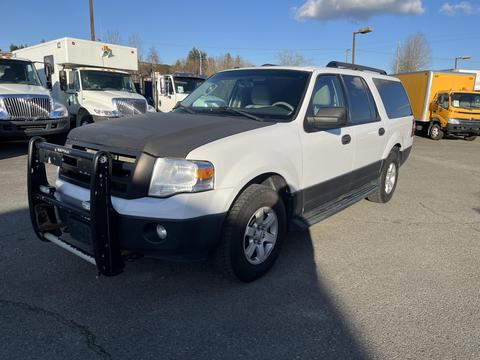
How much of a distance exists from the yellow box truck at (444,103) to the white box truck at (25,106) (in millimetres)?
14498

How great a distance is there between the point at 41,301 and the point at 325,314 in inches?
88.4

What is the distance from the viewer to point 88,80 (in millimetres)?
12500

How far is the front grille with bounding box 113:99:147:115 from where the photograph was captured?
1182cm

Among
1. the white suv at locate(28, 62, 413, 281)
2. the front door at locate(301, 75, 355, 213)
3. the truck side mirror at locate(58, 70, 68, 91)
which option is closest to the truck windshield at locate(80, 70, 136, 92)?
the truck side mirror at locate(58, 70, 68, 91)

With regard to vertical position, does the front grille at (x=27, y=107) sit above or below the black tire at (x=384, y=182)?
above

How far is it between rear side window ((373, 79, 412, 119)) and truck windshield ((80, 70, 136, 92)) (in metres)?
9.28

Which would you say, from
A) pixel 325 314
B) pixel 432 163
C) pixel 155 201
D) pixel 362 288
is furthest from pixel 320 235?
pixel 432 163

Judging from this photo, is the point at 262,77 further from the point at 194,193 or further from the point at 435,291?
the point at 435,291

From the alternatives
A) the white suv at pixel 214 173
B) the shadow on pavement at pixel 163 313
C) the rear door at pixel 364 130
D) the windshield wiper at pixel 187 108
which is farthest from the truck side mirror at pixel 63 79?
the rear door at pixel 364 130

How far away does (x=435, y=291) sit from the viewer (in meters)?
3.57

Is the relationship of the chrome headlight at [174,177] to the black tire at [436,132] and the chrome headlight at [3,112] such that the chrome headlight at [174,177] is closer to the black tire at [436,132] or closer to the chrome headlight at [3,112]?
the chrome headlight at [3,112]

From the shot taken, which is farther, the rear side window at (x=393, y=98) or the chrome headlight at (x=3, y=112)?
the chrome headlight at (x=3, y=112)

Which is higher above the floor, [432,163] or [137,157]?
[137,157]

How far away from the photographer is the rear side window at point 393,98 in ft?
19.1
